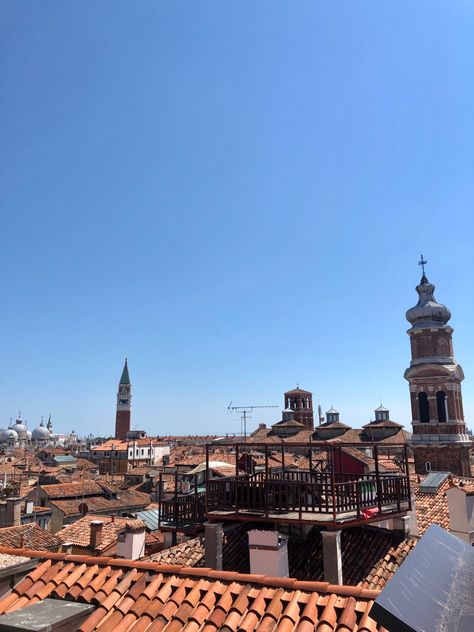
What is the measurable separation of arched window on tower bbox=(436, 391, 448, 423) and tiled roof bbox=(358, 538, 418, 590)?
37.4m

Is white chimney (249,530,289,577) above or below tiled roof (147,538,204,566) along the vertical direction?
above

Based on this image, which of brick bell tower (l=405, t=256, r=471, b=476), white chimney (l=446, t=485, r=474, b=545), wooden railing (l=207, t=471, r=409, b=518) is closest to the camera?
wooden railing (l=207, t=471, r=409, b=518)

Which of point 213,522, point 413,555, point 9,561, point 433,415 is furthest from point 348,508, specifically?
point 433,415

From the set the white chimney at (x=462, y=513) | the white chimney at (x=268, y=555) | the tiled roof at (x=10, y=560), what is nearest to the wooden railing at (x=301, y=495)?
the white chimney at (x=268, y=555)

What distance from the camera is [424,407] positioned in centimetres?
4603

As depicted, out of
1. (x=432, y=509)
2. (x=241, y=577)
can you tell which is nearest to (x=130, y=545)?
(x=241, y=577)

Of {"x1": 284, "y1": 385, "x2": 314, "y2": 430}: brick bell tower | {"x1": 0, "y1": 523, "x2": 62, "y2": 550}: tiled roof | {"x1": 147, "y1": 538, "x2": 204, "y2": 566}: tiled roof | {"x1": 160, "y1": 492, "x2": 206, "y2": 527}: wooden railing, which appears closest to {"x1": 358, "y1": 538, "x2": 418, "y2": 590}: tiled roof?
{"x1": 147, "y1": 538, "x2": 204, "y2": 566}: tiled roof

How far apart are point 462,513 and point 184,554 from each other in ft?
26.0

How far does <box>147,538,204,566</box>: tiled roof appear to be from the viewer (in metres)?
11.4

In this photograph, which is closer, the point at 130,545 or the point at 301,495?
the point at 301,495

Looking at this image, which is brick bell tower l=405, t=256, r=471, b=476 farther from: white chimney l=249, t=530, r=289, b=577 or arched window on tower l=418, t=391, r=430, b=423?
white chimney l=249, t=530, r=289, b=577

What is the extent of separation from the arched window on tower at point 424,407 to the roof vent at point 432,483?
2553cm

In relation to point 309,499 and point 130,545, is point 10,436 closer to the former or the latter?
point 130,545

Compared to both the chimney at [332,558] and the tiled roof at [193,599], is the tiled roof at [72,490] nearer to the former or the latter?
the chimney at [332,558]
